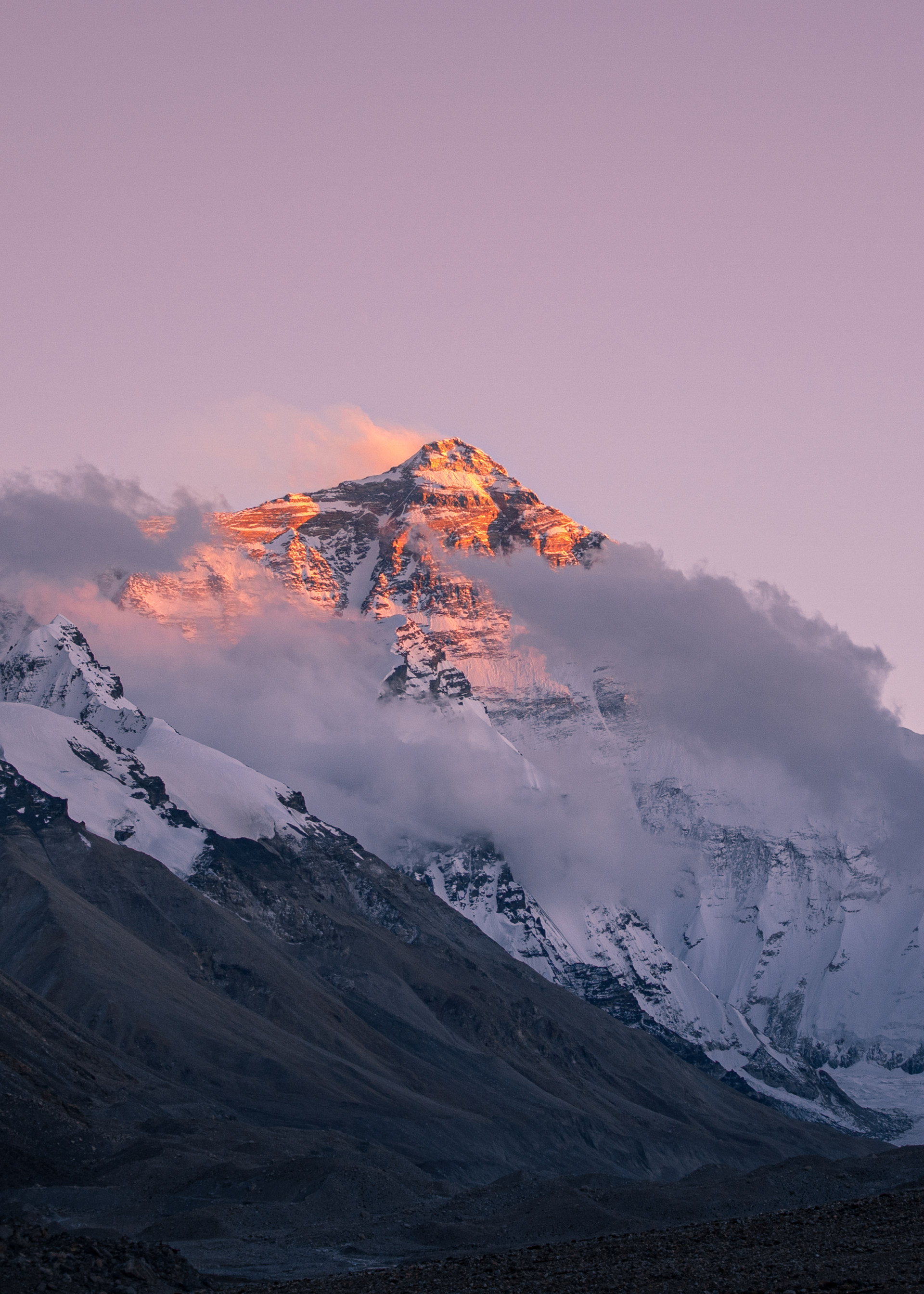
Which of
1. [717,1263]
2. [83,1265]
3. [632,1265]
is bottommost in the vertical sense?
[83,1265]

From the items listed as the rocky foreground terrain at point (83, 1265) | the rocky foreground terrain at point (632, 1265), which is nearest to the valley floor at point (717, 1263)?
the rocky foreground terrain at point (632, 1265)

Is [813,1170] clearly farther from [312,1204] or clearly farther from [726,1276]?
[726,1276]

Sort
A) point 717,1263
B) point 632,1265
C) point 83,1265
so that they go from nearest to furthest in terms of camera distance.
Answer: point 717,1263, point 83,1265, point 632,1265

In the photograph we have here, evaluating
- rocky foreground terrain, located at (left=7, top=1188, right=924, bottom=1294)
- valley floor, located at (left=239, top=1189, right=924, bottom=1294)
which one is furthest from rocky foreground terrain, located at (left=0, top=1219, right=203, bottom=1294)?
valley floor, located at (left=239, top=1189, right=924, bottom=1294)

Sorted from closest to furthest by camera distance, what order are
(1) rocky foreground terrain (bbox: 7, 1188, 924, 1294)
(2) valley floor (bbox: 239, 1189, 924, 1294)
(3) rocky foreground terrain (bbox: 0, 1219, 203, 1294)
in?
(2) valley floor (bbox: 239, 1189, 924, 1294) → (1) rocky foreground terrain (bbox: 7, 1188, 924, 1294) → (3) rocky foreground terrain (bbox: 0, 1219, 203, 1294)

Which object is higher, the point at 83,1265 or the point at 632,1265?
the point at 632,1265

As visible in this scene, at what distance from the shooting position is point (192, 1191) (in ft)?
422

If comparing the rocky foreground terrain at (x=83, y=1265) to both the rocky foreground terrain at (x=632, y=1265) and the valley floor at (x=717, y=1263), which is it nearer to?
the rocky foreground terrain at (x=632, y=1265)

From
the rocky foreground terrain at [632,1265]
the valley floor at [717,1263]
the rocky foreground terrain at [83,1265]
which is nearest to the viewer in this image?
the valley floor at [717,1263]

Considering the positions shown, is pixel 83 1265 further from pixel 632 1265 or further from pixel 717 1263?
pixel 717 1263

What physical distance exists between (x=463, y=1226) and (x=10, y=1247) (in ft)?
172

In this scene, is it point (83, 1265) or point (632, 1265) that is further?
point (632, 1265)

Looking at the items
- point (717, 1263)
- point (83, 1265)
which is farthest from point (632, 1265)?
point (83, 1265)

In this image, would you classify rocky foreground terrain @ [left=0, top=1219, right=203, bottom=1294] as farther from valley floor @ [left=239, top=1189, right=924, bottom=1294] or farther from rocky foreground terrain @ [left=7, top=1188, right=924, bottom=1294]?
valley floor @ [left=239, top=1189, right=924, bottom=1294]
